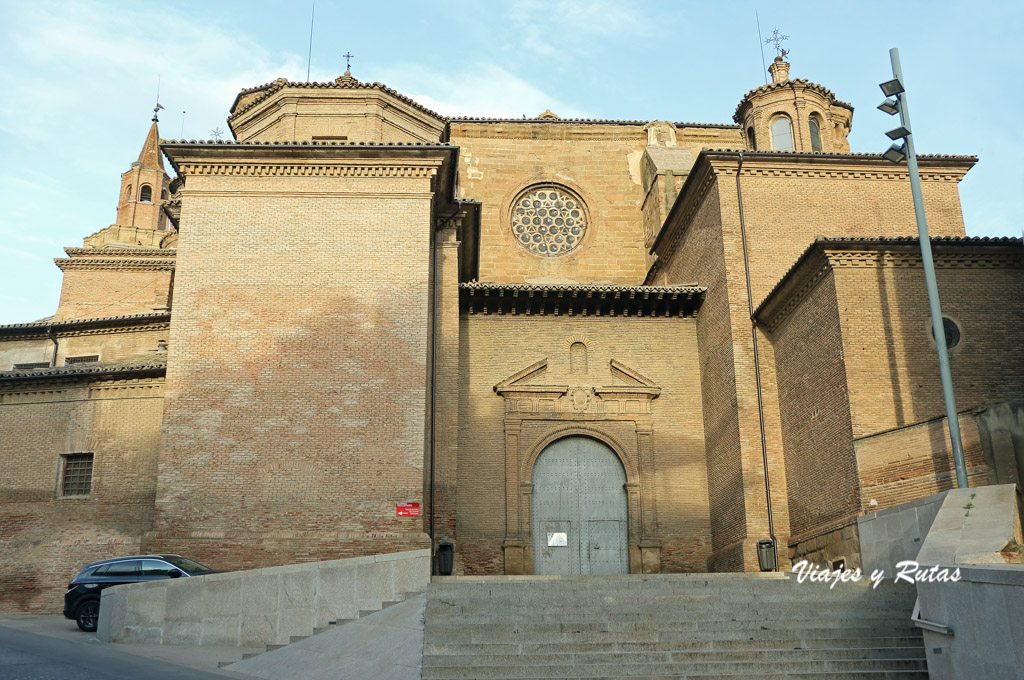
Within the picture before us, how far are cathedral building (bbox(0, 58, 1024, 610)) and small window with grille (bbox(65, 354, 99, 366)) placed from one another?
5.50 ft

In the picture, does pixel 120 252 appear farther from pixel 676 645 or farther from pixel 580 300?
pixel 676 645

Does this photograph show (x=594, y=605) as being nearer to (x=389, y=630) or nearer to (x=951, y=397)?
(x=389, y=630)

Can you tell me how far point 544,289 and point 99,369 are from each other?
9433 millimetres

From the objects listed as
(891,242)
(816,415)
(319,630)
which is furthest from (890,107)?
(319,630)

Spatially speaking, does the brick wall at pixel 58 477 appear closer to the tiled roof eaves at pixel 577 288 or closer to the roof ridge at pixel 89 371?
the roof ridge at pixel 89 371

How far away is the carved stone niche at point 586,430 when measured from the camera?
19.2 meters

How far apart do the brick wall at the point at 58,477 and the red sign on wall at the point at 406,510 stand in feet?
17.7

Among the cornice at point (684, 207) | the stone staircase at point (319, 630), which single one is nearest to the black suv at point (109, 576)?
the stone staircase at point (319, 630)

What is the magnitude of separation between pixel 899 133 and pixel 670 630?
7.76 meters

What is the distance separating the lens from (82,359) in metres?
24.7

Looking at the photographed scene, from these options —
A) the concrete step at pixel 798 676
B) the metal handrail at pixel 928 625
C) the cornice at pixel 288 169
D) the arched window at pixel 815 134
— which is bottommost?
the concrete step at pixel 798 676

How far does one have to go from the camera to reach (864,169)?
2003cm

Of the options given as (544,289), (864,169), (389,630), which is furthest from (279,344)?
(864,169)

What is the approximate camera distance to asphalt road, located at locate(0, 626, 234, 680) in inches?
320
